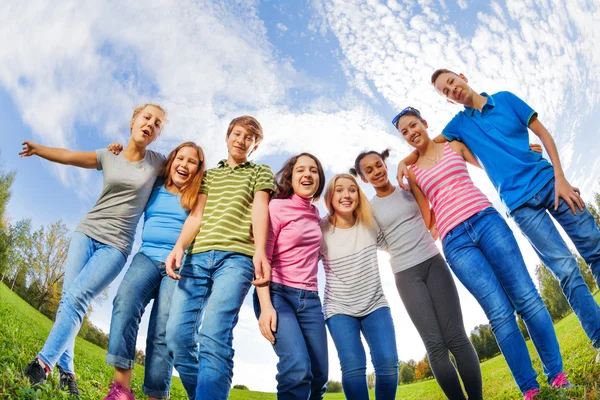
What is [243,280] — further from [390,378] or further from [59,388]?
[59,388]

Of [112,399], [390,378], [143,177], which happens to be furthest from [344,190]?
[112,399]

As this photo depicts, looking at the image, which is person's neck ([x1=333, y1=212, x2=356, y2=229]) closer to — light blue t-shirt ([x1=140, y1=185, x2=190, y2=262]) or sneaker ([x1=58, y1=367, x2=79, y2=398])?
light blue t-shirt ([x1=140, y1=185, x2=190, y2=262])

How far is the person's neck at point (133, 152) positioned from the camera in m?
4.83

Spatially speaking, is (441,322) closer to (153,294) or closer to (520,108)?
(520,108)

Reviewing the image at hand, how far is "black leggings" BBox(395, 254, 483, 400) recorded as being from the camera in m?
3.95

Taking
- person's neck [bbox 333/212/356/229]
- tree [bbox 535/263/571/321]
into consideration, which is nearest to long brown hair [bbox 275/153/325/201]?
person's neck [bbox 333/212/356/229]

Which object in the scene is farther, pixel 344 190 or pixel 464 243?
pixel 344 190

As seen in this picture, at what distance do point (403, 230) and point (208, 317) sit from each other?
2509mm

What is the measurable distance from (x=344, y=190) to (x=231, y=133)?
1441 mm

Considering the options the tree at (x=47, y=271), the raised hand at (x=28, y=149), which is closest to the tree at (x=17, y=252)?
the tree at (x=47, y=271)

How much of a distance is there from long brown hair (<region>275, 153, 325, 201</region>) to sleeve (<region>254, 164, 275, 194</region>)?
19 centimetres

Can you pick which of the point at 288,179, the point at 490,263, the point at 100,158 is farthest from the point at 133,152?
the point at 490,263

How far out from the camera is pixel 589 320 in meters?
3.58

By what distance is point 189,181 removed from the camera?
445cm
